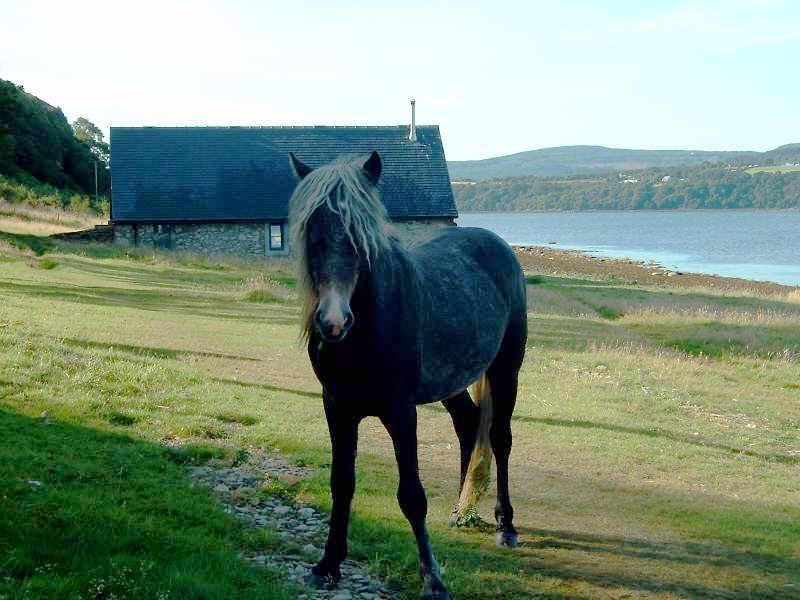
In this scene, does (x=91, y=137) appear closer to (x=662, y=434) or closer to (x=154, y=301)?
(x=154, y=301)

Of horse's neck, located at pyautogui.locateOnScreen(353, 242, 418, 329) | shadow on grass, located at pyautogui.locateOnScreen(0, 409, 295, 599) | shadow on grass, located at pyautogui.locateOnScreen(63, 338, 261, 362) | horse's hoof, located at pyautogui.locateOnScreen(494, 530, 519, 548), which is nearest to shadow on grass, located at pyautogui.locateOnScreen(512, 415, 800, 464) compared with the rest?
shadow on grass, located at pyautogui.locateOnScreen(63, 338, 261, 362)

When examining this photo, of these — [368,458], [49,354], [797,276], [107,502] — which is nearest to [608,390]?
[368,458]

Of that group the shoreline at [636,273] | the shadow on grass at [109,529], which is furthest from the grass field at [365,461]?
the shoreline at [636,273]

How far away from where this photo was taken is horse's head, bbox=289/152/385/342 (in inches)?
203

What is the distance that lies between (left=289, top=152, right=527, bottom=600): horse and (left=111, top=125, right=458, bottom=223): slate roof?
3987 centimetres

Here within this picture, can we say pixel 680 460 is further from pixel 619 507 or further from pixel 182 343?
pixel 182 343

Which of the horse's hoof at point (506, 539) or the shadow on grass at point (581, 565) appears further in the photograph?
the horse's hoof at point (506, 539)

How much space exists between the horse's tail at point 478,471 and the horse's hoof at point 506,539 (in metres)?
0.40

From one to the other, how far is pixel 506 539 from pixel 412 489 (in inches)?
71.3

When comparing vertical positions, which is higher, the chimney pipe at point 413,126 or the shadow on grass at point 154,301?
the chimney pipe at point 413,126

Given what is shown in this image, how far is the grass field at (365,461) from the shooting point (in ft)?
19.9

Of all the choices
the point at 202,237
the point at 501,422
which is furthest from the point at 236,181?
the point at 501,422

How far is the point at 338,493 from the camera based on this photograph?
20.0ft

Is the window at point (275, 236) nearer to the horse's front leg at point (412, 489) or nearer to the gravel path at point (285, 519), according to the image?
the gravel path at point (285, 519)
